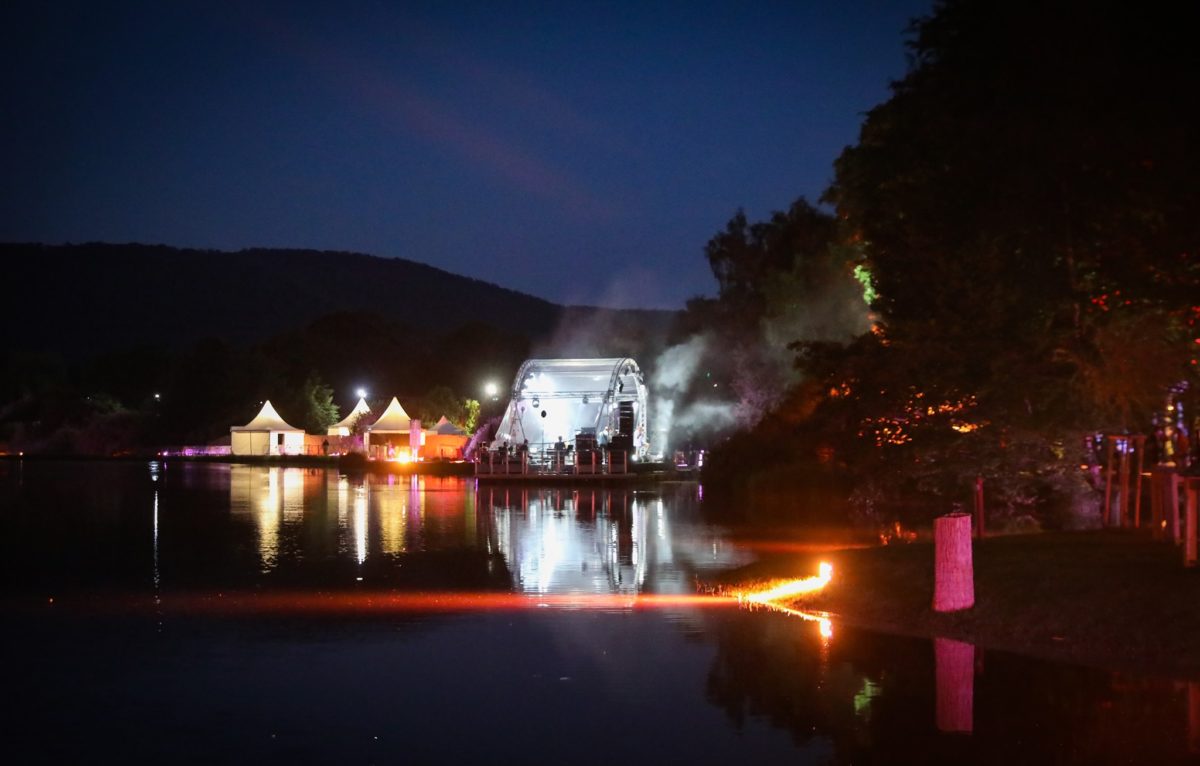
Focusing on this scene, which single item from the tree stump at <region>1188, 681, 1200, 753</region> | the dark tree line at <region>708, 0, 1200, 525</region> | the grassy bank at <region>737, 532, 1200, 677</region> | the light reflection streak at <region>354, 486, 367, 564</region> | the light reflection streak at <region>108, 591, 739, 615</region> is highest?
the dark tree line at <region>708, 0, 1200, 525</region>

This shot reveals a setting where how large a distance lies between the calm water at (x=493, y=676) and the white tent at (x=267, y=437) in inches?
2682

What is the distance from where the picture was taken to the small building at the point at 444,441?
7056 cm

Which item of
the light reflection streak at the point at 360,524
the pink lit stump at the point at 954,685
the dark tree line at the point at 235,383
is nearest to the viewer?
the pink lit stump at the point at 954,685

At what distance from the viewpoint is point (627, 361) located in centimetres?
6125

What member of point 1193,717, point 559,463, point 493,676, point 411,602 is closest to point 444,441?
point 559,463

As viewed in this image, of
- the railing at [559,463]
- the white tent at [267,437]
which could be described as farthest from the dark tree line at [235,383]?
the railing at [559,463]

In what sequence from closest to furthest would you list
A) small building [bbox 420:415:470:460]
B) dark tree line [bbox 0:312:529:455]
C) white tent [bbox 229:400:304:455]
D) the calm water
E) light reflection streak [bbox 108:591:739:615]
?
1. the calm water
2. light reflection streak [bbox 108:591:739:615]
3. small building [bbox 420:415:470:460]
4. white tent [bbox 229:400:304:455]
5. dark tree line [bbox 0:312:529:455]

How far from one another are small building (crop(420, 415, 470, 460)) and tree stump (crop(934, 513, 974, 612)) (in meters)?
56.4

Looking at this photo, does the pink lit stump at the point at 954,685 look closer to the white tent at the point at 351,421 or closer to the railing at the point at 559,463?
the railing at the point at 559,463

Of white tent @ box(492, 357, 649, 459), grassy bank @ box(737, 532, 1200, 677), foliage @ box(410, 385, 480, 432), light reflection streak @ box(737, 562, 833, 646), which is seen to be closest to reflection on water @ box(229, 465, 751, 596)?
light reflection streak @ box(737, 562, 833, 646)

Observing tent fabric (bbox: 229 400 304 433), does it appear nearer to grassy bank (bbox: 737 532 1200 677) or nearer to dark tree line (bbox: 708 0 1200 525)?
dark tree line (bbox: 708 0 1200 525)

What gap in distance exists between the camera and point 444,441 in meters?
72.1

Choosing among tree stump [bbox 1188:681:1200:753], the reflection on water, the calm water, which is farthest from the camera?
the reflection on water

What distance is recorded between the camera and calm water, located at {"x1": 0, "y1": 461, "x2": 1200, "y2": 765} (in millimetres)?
9211
